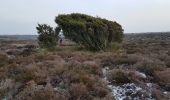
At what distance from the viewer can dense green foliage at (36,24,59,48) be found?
31422 mm

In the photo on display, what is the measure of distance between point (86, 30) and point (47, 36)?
409 centimetres

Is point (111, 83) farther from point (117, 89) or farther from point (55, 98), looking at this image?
point (55, 98)

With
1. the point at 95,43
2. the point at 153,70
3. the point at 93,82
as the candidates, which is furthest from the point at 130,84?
the point at 95,43

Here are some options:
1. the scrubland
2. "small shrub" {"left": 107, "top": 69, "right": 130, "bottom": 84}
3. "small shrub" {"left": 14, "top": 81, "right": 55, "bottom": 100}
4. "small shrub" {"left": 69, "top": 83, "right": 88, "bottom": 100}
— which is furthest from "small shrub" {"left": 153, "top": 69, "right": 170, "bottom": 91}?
"small shrub" {"left": 14, "top": 81, "right": 55, "bottom": 100}

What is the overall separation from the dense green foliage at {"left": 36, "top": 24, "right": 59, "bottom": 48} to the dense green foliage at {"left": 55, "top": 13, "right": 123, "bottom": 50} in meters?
1.08

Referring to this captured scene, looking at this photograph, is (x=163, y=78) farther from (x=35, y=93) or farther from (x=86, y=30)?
(x=86, y=30)

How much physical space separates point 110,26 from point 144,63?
19884mm

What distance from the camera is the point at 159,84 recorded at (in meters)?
11.4

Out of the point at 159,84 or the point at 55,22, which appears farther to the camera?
the point at 55,22

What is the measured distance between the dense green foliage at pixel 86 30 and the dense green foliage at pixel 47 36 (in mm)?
1080

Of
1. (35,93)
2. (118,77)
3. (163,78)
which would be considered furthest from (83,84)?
(163,78)

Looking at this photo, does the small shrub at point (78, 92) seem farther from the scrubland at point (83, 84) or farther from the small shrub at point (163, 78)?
the small shrub at point (163, 78)

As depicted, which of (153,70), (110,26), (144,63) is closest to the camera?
(153,70)

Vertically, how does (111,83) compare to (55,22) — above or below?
below
